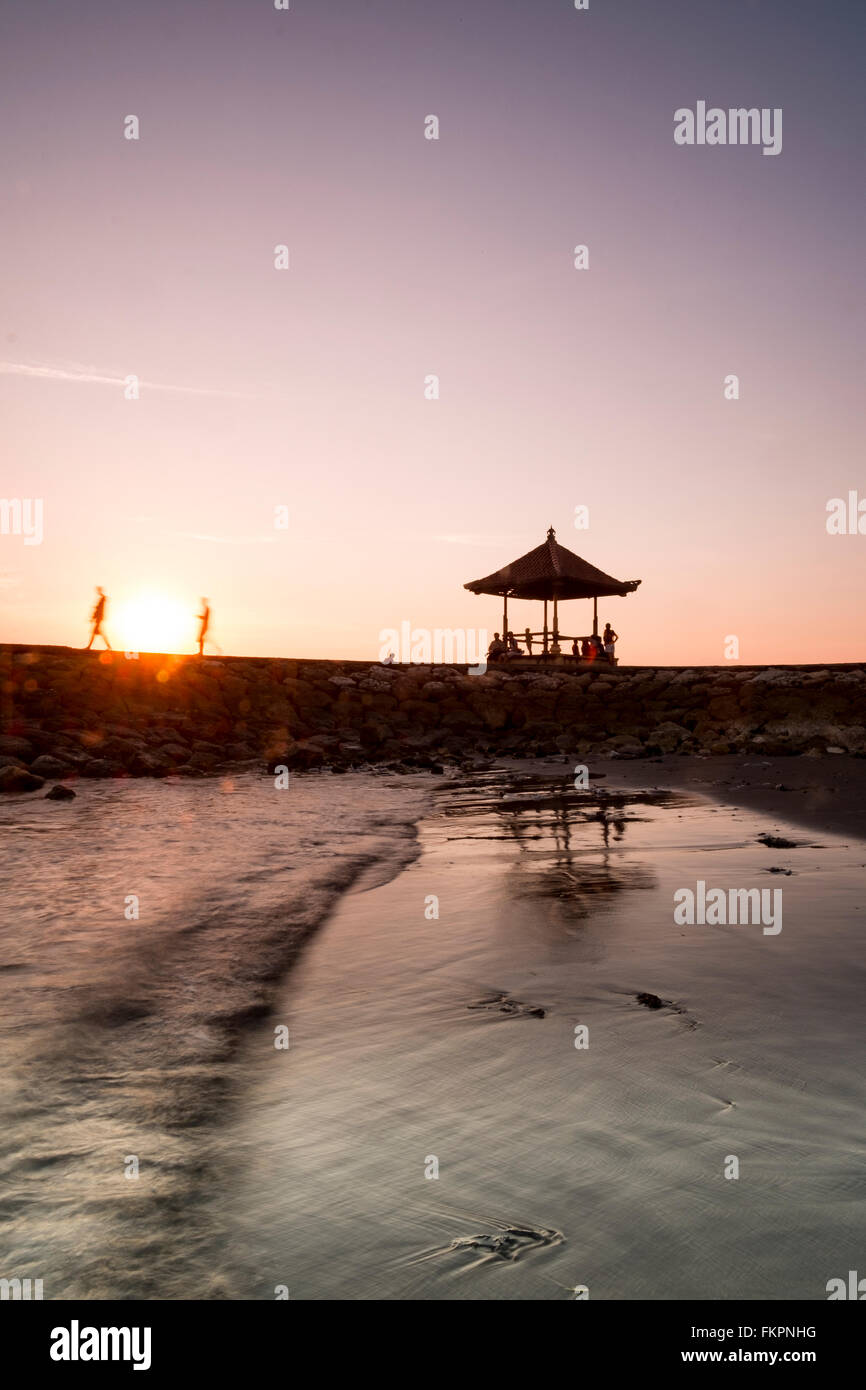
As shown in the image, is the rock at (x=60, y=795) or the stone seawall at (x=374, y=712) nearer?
the rock at (x=60, y=795)

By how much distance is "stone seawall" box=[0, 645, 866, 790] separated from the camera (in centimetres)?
1784

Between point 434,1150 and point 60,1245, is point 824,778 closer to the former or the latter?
point 434,1150

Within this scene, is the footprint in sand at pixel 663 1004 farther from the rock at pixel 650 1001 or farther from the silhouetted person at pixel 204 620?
the silhouetted person at pixel 204 620

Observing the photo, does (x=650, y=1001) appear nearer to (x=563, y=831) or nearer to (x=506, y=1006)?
(x=506, y=1006)

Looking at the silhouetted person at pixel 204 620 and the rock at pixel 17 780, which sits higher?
the silhouetted person at pixel 204 620

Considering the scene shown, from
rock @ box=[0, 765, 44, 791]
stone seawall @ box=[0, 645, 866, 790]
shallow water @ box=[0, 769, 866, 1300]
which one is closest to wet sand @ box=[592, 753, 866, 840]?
stone seawall @ box=[0, 645, 866, 790]

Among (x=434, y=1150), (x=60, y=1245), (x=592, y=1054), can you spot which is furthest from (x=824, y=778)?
(x=60, y=1245)

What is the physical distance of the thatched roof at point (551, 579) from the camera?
25.5 m

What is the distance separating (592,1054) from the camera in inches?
134

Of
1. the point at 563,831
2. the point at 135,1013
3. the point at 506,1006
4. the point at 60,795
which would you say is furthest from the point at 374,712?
the point at 506,1006

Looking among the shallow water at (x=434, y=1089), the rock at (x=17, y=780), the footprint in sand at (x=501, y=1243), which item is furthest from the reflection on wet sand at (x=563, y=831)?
the rock at (x=17, y=780)

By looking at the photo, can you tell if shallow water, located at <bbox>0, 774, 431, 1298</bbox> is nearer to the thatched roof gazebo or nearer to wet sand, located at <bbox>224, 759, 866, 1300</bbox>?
wet sand, located at <bbox>224, 759, 866, 1300</bbox>

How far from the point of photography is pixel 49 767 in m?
15.2

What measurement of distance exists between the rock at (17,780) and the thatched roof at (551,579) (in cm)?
1508
